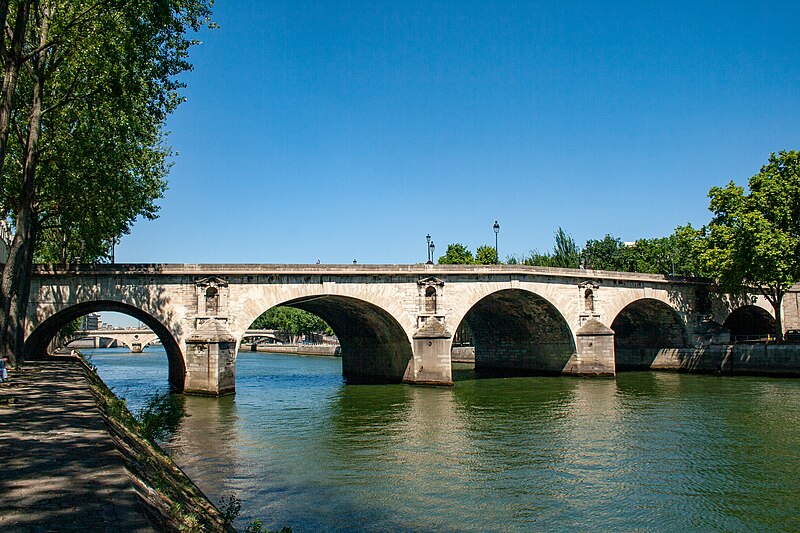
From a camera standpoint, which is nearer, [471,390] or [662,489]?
[662,489]

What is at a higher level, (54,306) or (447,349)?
(54,306)

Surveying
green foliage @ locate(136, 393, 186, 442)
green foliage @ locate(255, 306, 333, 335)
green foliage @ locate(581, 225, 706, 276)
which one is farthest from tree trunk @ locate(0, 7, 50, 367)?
green foliage @ locate(255, 306, 333, 335)

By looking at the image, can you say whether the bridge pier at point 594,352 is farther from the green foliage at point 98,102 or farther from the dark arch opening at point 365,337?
the green foliage at point 98,102

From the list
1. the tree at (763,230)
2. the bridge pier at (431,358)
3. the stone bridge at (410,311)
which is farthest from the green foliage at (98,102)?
the tree at (763,230)

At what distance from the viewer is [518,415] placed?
25.8 metres

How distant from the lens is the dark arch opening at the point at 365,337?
38.1 metres

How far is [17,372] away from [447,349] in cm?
2244

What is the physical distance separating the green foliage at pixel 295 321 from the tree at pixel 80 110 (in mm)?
74282

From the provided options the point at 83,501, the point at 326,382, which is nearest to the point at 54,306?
the point at 326,382

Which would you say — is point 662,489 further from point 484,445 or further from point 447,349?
point 447,349

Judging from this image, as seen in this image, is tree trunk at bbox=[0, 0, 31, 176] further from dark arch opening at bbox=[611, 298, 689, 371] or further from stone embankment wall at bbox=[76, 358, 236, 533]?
dark arch opening at bbox=[611, 298, 689, 371]

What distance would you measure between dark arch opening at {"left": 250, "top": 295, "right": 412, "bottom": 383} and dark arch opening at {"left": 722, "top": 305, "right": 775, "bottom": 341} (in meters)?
30.4

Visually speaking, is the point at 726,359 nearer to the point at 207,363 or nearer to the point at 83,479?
the point at 207,363

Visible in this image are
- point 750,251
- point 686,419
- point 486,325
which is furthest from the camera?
point 486,325
